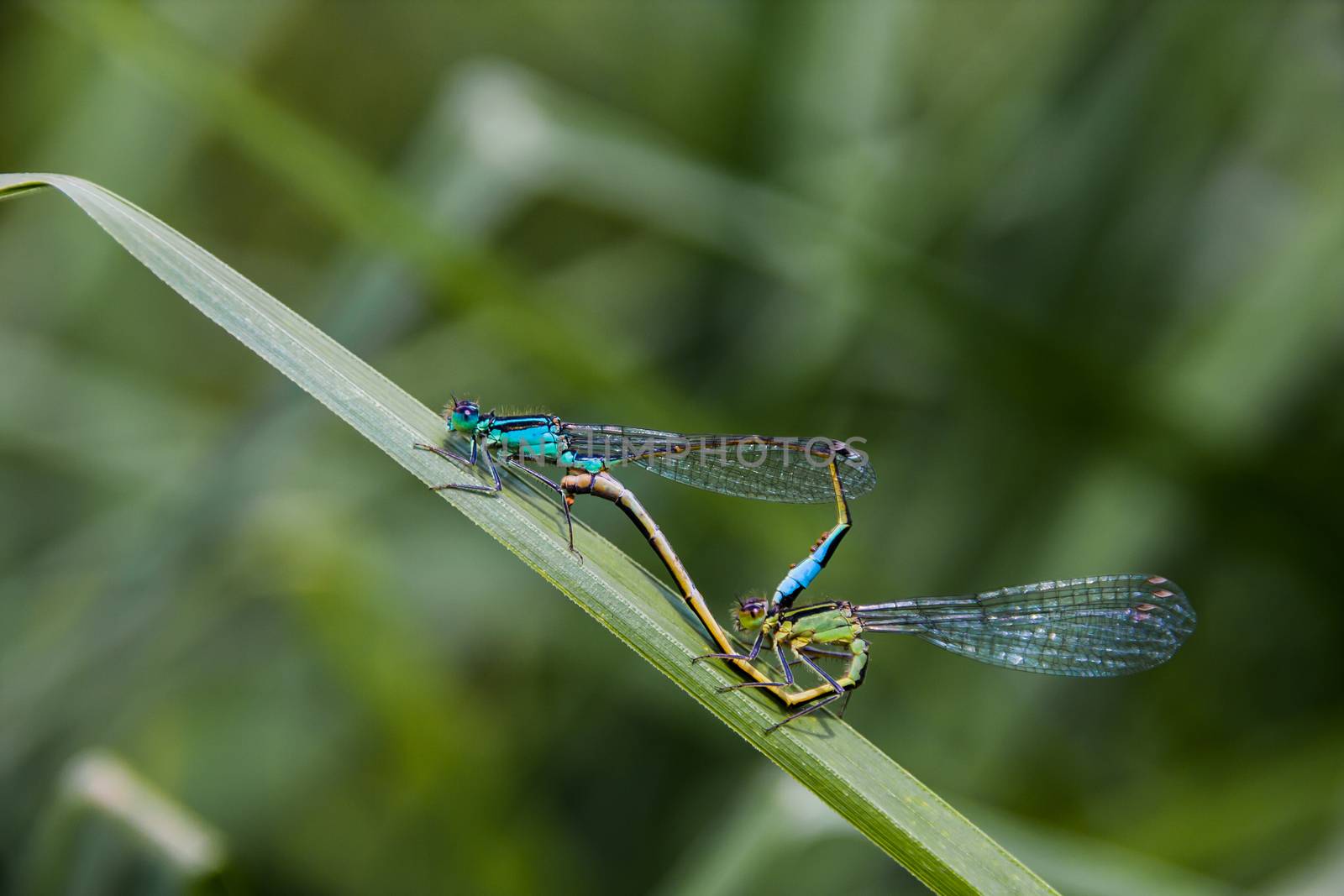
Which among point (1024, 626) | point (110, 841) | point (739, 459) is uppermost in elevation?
point (1024, 626)

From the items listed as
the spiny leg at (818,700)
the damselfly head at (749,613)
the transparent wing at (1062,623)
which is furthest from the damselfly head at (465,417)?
the transparent wing at (1062,623)

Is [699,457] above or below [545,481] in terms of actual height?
above

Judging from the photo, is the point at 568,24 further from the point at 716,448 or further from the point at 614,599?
the point at 614,599

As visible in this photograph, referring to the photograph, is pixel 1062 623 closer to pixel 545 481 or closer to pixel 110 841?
pixel 545 481

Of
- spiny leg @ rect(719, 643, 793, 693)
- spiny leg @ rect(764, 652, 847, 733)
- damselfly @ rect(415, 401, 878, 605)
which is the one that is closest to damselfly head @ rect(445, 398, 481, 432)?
Answer: damselfly @ rect(415, 401, 878, 605)

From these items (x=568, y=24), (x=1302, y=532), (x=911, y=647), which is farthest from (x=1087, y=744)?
(x=568, y=24)

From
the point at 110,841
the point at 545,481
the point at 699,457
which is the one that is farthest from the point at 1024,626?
the point at 110,841

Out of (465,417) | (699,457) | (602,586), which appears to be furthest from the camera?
(699,457)
